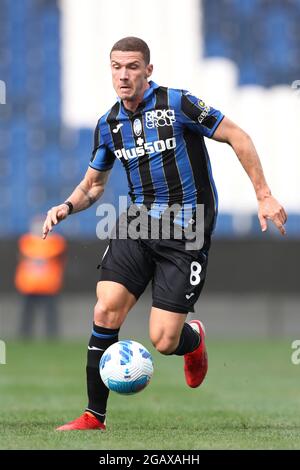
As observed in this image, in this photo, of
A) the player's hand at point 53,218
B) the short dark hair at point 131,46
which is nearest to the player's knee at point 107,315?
the player's hand at point 53,218

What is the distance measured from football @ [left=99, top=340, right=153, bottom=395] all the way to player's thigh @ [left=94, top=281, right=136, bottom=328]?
16cm

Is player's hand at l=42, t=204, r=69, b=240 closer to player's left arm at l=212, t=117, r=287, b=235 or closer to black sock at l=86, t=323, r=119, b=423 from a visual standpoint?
black sock at l=86, t=323, r=119, b=423

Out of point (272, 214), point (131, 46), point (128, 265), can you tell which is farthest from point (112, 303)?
point (131, 46)

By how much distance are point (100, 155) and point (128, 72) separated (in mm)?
646

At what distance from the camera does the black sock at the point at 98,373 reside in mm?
6281

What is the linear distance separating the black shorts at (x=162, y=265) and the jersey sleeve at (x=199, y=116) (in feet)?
2.26

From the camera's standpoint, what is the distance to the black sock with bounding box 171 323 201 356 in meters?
6.71

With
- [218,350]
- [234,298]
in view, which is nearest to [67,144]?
[234,298]

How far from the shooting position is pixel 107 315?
6250mm

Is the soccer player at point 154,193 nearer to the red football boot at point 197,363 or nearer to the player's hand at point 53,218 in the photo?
the player's hand at point 53,218

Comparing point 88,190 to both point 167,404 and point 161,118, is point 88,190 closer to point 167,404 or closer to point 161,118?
point 161,118

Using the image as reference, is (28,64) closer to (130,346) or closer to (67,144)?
(67,144)

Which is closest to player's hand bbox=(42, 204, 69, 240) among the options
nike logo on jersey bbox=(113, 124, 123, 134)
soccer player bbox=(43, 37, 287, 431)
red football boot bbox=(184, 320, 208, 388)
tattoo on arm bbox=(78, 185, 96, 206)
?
soccer player bbox=(43, 37, 287, 431)

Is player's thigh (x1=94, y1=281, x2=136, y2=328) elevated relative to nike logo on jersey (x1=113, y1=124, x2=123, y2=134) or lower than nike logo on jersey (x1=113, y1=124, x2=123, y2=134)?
lower
